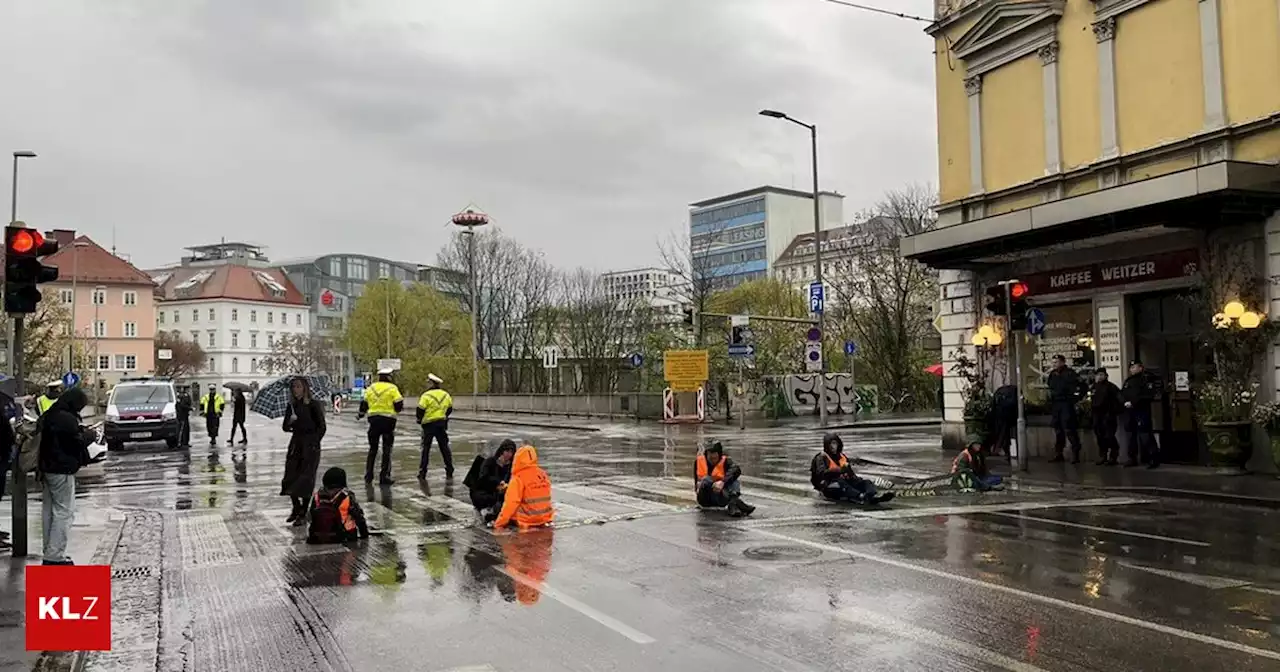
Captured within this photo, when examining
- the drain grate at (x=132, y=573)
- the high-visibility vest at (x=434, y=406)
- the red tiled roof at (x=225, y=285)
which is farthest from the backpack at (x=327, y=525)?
the red tiled roof at (x=225, y=285)

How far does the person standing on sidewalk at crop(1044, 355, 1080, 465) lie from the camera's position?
1803 cm

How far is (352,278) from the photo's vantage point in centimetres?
14450

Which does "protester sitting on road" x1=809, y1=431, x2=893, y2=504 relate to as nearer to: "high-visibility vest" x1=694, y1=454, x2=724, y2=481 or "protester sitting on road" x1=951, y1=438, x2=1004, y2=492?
"high-visibility vest" x1=694, y1=454, x2=724, y2=481

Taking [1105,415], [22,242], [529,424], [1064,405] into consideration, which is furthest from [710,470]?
[529,424]

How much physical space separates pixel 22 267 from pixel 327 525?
371 cm

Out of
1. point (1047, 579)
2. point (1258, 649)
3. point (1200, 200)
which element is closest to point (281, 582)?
point (1047, 579)

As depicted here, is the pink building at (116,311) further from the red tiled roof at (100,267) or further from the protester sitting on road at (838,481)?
the protester sitting on road at (838,481)

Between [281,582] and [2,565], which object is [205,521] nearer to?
[2,565]

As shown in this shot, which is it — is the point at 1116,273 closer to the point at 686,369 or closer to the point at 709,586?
the point at 709,586

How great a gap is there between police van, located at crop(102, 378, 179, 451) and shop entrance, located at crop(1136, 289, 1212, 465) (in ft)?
76.9

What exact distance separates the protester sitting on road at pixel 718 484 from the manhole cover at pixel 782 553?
94.3 inches

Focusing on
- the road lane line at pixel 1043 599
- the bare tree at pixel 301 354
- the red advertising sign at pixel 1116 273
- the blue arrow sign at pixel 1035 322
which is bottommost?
the road lane line at pixel 1043 599

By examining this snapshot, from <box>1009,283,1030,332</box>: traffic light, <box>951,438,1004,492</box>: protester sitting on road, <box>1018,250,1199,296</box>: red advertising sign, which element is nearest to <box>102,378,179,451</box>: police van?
<box>951,438,1004,492</box>: protester sitting on road

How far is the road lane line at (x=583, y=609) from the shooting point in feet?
20.9
